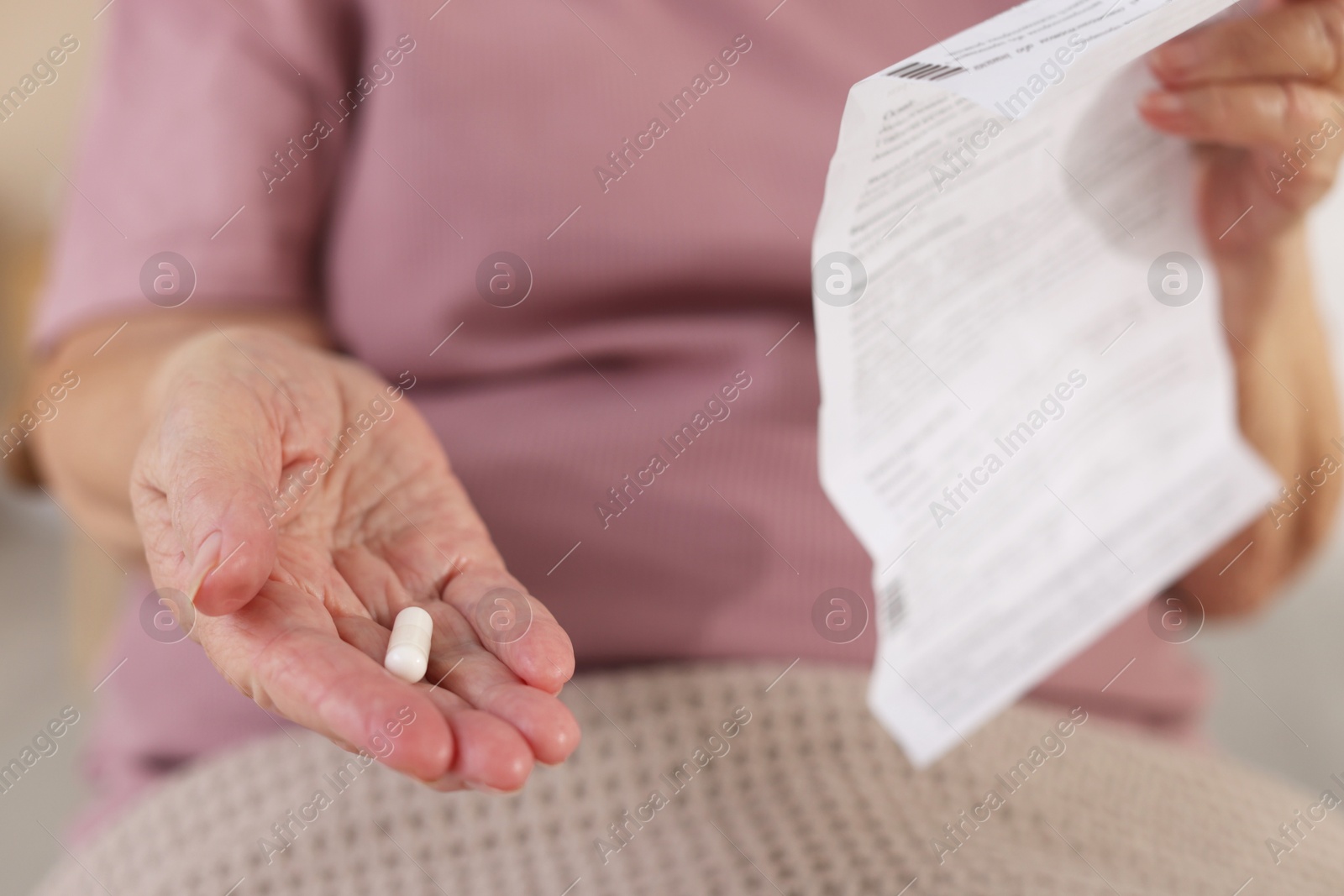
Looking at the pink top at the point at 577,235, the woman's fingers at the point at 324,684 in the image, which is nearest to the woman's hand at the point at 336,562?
the woman's fingers at the point at 324,684

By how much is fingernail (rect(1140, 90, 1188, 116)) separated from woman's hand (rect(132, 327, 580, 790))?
0.34 m

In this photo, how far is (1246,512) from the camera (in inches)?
21.5

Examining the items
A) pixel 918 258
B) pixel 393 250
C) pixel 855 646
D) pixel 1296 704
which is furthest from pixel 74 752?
pixel 1296 704

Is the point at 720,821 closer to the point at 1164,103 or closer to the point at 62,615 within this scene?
the point at 1164,103

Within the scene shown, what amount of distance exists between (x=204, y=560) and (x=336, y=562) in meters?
0.07

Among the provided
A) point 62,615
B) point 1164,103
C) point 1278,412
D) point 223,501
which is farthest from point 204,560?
point 62,615

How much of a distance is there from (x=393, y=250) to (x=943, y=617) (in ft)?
1.12

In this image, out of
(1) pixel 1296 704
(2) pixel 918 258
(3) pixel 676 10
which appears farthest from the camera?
(1) pixel 1296 704

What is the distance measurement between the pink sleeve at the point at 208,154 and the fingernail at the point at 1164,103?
407mm

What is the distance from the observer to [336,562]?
0.32 m

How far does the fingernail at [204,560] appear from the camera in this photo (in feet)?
0.82

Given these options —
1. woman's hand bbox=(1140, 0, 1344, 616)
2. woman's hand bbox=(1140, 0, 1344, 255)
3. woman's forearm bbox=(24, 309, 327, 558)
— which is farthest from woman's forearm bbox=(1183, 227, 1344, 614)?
→ woman's forearm bbox=(24, 309, 327, 558)

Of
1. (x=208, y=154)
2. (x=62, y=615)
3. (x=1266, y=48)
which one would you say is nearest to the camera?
(x=1266, y=48)

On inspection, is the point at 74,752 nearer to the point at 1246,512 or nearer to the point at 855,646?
the point at 855,646
